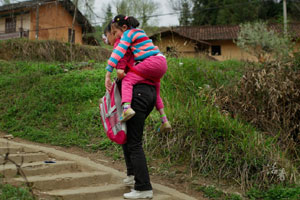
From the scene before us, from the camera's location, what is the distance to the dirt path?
2.77m

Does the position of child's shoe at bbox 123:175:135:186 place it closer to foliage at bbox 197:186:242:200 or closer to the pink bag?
the pink bag

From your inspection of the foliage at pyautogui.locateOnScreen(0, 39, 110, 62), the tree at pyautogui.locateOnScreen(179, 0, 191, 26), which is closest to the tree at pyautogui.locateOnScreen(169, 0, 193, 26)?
the tree at pyautogui.locateOnScreen(179, 0, 191, 26)

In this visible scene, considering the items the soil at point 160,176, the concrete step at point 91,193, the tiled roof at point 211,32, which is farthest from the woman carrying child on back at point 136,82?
the tiled roof at point 211,32

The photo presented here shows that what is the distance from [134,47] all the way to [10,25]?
2265cm

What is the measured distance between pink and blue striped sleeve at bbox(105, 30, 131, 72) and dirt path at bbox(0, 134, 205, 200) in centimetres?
119

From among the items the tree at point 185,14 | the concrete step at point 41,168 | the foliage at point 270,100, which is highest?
the tree at point 185,14

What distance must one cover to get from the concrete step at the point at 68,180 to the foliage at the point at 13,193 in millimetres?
158

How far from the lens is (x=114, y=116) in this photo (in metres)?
2.73

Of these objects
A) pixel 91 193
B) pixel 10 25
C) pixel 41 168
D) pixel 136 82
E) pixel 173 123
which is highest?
pixel 10 25

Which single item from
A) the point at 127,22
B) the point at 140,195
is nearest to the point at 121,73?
the point at 127,22

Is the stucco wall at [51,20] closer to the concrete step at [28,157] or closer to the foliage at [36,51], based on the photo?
the foliage at [36,51]

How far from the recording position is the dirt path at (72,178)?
109 inches

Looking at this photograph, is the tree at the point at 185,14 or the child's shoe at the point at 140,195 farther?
the tree at the point at 185,14

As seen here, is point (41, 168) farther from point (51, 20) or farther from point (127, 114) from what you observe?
point (51, 20)
